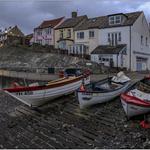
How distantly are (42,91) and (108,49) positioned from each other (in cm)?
2015

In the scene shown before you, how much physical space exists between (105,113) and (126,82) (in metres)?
3.93

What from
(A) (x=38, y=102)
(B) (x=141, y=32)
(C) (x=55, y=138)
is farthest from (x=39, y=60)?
(C) (x=55, y=138)

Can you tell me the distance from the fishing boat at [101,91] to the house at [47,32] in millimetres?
Answer: 31803

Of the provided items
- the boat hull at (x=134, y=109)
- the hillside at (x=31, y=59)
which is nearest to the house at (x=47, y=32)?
the hillside at (x=31, y=59)

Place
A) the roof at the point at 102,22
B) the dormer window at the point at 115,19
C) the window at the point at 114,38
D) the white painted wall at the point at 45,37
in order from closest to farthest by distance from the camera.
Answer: the roof at the point at 102,22, the window at the point at 114,38, the dormer window at the point at 115,19, the white painted wall at the point at 45,37

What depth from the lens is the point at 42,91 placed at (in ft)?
55.5

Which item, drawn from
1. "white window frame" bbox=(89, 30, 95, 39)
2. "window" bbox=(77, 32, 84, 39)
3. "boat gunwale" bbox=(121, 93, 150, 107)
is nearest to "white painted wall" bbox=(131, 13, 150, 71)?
"white window frame" bbox=(89, 30, 95, 39)

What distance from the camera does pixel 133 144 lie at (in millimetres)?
10680

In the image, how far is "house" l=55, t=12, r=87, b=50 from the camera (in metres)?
43.0

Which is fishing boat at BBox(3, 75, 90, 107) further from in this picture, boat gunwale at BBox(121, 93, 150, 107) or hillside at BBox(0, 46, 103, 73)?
hillside at BBox(0, 46, 103, 73)

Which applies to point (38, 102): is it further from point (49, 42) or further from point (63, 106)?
point (49, 42)

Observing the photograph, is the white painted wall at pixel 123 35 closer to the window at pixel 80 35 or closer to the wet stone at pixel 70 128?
the window at pixel 80 35

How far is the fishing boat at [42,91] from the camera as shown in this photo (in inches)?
643

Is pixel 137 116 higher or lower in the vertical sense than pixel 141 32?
lower
